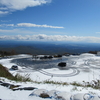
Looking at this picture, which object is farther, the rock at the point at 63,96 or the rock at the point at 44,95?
the rock at the point at 44,95

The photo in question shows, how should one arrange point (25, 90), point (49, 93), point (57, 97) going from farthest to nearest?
point (25, 90) → point (49, 93) → point (57, 97)

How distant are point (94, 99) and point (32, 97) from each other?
2084mm

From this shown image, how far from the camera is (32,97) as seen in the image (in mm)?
3371

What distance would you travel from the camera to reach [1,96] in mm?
3422

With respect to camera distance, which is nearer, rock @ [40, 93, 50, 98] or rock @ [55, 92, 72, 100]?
rock @ [55, 92, 72, 100]

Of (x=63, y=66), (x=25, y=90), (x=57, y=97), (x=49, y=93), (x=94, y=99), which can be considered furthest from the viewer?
(x=63, y=66)

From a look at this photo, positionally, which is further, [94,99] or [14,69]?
[14,69]

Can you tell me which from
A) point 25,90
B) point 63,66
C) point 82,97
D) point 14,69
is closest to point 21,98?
point 25,90

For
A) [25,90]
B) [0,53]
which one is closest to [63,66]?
[25,90]

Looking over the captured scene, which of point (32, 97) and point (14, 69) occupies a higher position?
point (32, 97)

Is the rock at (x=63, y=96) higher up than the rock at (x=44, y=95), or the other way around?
the rock at (x=44, y=95)

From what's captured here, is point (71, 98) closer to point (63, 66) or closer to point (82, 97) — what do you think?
point (82, 97)

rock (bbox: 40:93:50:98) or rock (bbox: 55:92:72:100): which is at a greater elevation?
rock (bbox: 40:93:50:98)

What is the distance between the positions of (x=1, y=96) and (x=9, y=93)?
0.30m
